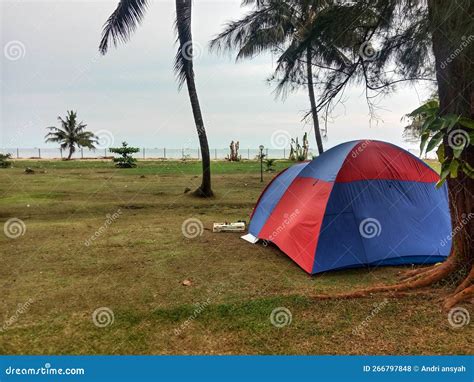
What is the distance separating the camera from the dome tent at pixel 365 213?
4.32m

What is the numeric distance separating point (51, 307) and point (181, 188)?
30.6 feet

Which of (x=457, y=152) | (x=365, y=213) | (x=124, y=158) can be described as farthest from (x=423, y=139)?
(x=124, y=158)

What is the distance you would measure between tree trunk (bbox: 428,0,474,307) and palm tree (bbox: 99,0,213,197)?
7561 millimetres

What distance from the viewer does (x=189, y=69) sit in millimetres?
9664

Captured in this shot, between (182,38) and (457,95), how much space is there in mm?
7883

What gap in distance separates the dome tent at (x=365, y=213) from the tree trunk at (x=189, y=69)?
559 cm

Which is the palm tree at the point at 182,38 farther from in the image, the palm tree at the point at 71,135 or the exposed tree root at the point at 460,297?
the palm tree at the point at 71,135

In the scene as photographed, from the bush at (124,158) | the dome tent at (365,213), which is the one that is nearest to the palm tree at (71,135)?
the bush at (124,158)

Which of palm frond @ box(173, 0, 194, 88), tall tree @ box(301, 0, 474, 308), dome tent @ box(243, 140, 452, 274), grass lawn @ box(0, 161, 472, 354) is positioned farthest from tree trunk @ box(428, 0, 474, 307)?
palm frond @ box(173, 0, 194, 88)

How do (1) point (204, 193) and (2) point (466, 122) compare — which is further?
(1) point (204, 193)

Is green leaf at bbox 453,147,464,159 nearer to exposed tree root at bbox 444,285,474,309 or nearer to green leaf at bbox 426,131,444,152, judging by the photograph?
green leaf at bbox 426,131,444,152

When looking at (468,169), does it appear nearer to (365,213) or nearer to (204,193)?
(365,213)

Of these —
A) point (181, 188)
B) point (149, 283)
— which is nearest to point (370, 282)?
point (149, 283)

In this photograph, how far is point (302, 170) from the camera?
18.1 ft
